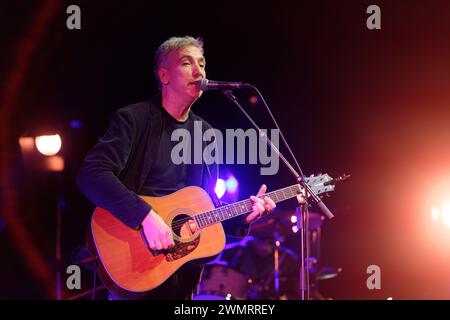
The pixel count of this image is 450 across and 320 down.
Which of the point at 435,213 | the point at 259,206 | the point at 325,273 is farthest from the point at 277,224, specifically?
the point at 259,206

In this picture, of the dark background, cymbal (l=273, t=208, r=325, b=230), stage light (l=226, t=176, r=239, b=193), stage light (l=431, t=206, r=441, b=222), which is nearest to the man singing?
the dark background

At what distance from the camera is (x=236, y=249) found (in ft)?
18.3

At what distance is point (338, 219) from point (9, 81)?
3.84m

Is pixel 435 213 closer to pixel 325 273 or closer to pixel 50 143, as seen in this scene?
pixel 325 273

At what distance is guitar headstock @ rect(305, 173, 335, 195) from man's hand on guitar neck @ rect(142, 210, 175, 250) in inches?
35.8

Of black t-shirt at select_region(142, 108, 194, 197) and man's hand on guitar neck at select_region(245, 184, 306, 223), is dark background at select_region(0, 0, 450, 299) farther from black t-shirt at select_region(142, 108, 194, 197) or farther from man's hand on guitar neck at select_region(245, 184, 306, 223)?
man's hand on guitar neck at select_region(245, 184, 306, 223)

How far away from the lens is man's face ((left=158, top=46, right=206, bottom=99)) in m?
3.17

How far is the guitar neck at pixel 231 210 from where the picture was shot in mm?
3029

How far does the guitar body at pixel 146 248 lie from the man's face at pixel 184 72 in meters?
0.65

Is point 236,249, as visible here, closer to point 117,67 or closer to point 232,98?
point 117,67

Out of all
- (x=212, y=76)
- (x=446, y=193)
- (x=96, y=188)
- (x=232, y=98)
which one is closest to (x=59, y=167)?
(x=212, y=76)

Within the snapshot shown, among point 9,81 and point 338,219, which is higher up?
point 9,81

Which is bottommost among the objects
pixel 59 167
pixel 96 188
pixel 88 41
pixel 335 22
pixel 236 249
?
pixel 236 249

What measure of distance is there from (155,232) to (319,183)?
1.06 metres
